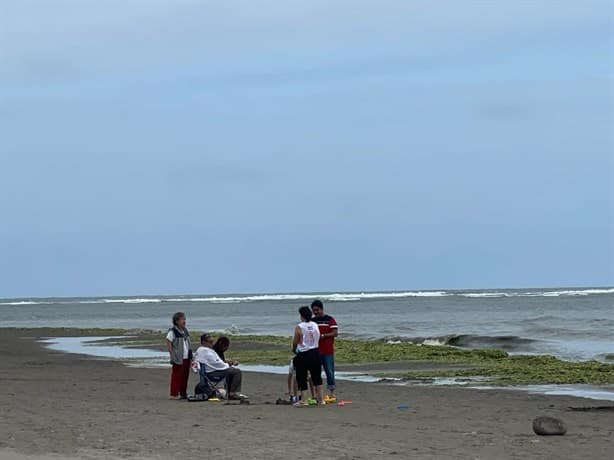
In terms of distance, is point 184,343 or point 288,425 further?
point 184,343

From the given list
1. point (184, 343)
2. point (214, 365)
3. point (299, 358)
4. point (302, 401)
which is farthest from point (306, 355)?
point (184, 343)

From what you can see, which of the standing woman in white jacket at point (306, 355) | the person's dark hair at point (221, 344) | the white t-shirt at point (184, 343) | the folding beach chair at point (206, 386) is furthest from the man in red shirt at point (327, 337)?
the white t-shirt at point (184, 343)

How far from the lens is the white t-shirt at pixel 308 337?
54.1 ft

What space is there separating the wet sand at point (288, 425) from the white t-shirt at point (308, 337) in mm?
938

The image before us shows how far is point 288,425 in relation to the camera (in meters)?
13.6

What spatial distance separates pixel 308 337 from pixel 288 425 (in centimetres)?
307

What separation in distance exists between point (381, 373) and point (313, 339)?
8.52m

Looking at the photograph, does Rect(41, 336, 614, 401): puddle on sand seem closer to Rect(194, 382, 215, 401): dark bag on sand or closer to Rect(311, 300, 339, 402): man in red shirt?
Rect(311, 300, 339, 402): man in red shirt

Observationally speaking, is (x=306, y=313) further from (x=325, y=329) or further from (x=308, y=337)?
(x=325, y=329)

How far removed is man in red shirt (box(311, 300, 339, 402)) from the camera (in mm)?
17234

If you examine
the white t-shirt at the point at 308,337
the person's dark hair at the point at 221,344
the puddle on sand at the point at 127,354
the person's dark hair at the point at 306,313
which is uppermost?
the person's dark hair at the point at 306,313

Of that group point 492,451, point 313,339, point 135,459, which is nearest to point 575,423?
point 492,451

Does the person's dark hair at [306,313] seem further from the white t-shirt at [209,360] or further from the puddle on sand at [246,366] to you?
the puddle on sand at [246,366]

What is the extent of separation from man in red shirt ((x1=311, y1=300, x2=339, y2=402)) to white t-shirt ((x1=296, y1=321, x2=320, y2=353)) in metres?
0.60
